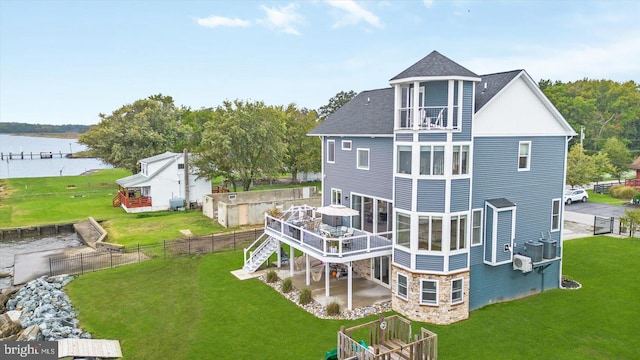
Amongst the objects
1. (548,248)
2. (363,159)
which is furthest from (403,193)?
(548,248)

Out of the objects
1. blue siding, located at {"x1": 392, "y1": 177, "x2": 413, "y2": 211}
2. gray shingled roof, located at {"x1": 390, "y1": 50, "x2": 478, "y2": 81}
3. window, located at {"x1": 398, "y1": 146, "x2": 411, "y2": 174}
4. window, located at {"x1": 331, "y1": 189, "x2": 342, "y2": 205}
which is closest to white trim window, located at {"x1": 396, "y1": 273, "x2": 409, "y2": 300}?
blue siding, located at {"x1": 392, "y1": 177, "x2": 413, "y2": 211}

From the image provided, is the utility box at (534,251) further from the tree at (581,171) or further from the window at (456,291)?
the tree at (581,171)

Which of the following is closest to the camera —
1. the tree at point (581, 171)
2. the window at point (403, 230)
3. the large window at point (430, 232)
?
the large window at point (430, 232)

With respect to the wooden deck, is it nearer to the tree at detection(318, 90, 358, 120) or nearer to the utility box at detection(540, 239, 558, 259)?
the utility box at detection(540, 239, 558, 259)

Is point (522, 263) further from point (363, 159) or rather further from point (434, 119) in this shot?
point (363, 159)

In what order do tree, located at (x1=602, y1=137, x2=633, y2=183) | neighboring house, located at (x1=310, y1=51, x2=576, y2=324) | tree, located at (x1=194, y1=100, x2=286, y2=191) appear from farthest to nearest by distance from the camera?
1. tree, located at (x1=602, y1=137, x2=633, y2=183)
2. tree, located at (x1=194, y1=100, x2=286, y2=191)
3. neighboring house, located at (x1=310, y1=51, x2=576, y2=324)

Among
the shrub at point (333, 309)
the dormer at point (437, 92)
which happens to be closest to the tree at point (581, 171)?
the dormer at point (437, 92)

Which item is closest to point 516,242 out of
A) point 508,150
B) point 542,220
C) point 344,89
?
point 542,220
